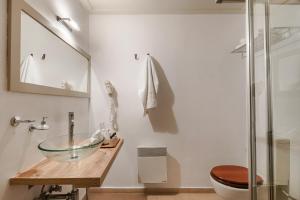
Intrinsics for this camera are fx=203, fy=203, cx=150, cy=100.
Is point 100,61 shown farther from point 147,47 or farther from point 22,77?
point 22,77

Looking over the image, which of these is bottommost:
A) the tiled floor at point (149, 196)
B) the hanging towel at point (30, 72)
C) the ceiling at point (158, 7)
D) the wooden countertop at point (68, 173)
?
the tiled floor at point (149, 196)

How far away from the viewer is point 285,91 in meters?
1.59

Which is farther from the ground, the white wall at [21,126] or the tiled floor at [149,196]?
the white wall at [21,126]

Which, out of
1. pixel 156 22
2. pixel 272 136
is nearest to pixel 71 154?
pixel 272 136

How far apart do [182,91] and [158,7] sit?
3.40 ft

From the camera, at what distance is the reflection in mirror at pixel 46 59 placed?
126cm

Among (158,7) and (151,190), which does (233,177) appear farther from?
(158,7)

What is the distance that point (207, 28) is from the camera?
98.4 inches

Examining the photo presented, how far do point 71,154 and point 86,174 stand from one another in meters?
0.16

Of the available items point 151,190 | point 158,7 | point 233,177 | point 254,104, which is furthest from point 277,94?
point 151,190

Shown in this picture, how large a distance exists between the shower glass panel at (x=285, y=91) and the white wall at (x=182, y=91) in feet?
2.89

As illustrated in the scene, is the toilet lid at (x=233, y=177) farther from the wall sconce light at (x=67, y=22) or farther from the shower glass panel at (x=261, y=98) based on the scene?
the wall sconce light at (x=67, y=22)

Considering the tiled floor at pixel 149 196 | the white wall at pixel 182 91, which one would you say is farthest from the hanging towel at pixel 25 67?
the tiled floor at pixel 149 196

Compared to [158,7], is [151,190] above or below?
below
